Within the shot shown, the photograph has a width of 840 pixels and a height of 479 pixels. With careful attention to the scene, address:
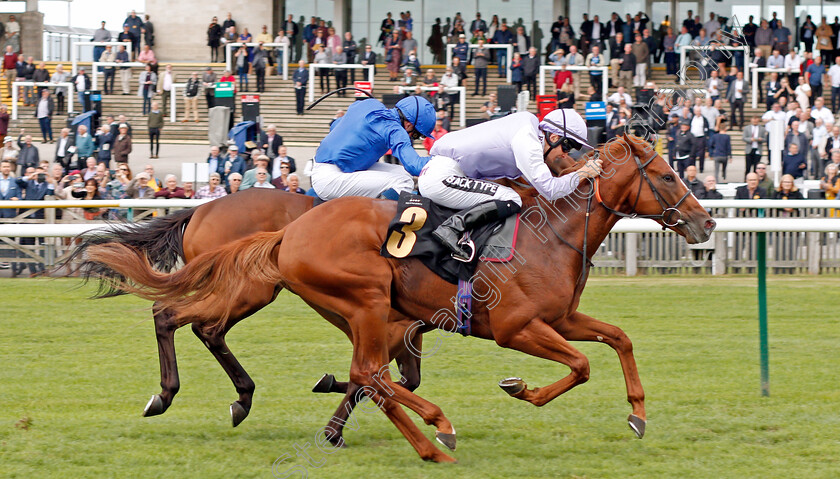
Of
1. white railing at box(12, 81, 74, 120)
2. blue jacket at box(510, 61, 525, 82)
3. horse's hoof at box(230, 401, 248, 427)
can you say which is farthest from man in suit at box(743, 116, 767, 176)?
white railing at box(12, 81, 74, 120)

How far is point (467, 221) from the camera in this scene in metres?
4.93

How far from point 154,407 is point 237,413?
47cm

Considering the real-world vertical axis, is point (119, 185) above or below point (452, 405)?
above

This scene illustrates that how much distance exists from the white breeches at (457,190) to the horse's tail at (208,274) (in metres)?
0.75

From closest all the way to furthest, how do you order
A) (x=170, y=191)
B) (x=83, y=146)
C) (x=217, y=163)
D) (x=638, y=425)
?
(x=638, y=425), (x=170, y=191), (x=217, y=163), (x=83, y=146)

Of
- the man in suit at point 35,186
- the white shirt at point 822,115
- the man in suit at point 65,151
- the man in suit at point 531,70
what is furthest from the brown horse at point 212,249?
the man in suit at point 531,70

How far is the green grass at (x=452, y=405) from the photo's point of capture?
4.57 metres

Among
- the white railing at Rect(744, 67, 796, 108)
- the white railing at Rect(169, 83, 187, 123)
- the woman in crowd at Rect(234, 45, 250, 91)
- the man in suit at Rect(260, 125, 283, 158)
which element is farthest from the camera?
the woman in crowd at Rect(234, 45, 250, 91)

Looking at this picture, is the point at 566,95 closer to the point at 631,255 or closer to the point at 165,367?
the point at 631,255

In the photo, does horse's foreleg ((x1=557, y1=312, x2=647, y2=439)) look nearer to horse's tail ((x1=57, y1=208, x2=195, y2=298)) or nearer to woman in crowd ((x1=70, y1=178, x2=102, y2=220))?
horse's tail ((x1=57, y1=208, x2=195, y2=298))

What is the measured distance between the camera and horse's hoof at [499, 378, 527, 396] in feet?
15.5

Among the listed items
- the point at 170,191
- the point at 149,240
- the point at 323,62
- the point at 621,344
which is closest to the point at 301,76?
the point at 323,62

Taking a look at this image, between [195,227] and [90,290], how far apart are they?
5.65 metres

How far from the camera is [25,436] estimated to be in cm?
500
